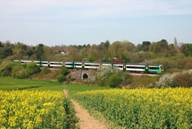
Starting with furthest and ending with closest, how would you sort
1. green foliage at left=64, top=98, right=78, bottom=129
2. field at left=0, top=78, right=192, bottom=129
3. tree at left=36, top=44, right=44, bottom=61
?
tree at left=36, top=44, right=44, bottom=61
green foliage at left=64, top=98, right=78, bottom=129
field at left=0, top=78, right=192, bottom=129

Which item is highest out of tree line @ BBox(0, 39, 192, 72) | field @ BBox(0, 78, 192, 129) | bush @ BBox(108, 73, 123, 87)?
tree line @ BBox(0, 39, 192, 72)

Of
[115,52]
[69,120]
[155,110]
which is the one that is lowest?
[69,120]

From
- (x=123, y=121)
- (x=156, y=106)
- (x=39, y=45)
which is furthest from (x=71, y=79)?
(x=156, y=106)

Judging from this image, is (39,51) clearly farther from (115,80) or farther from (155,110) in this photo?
(155,110)

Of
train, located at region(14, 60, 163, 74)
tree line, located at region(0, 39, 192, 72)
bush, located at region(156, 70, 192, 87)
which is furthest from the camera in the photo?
tree line, located at region(0, 39, 192, 72)

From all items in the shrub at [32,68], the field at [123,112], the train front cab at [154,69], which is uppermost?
the field at [123,112]

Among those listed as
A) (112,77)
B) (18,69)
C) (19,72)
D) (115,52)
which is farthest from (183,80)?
(115,52)

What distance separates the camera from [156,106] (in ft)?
56.0

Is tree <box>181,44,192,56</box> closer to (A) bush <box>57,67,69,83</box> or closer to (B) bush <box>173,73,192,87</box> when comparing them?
(A) bush <box>57,67,69,83</box>

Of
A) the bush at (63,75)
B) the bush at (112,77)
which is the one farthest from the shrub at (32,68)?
the bush at (112,77)

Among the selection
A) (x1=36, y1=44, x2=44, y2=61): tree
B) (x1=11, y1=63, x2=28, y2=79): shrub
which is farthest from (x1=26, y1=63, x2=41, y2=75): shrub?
(x1=36, y1=44, x2=44, y2=61): tree

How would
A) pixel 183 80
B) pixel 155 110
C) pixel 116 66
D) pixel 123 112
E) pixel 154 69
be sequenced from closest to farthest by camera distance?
pixel 155 110 < pixel 123 112 < pixel 183 80 < pixel 154 69 < pixel 116 66

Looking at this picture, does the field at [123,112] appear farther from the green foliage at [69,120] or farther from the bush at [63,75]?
the bush at [63,75]

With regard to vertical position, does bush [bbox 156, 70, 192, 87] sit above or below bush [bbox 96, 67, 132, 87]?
above
